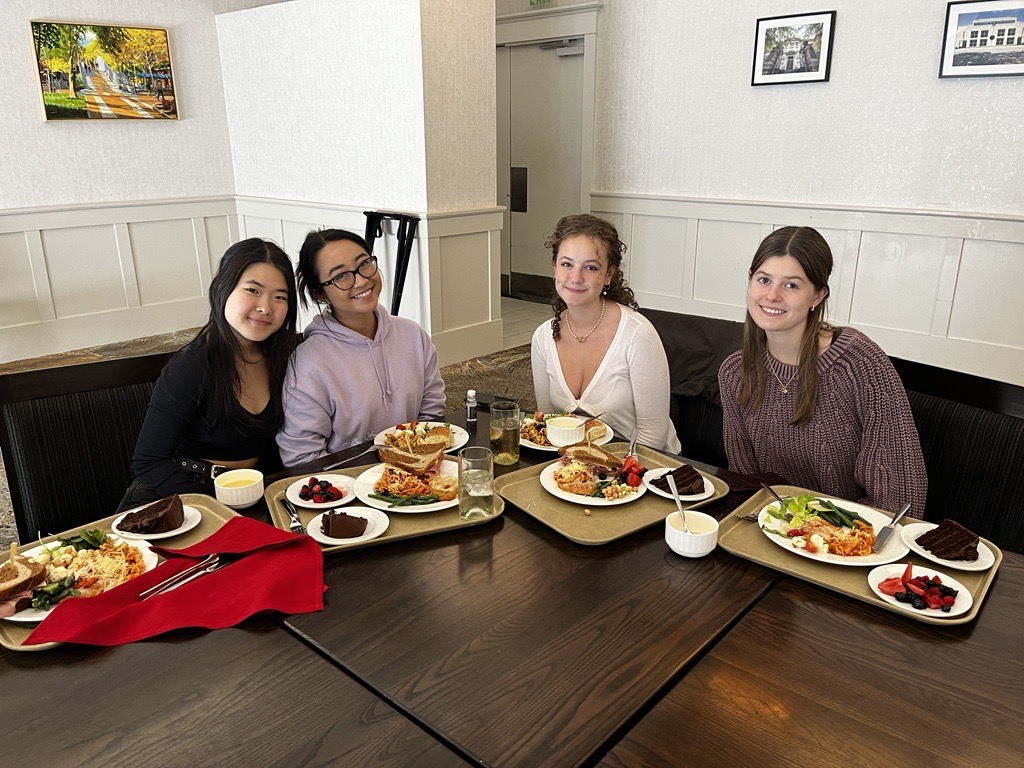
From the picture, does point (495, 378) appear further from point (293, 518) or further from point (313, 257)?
point (293, 518)

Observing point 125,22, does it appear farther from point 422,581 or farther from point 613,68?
point 422,581

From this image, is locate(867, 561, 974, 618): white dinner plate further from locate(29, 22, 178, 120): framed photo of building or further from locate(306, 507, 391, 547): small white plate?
locate(29, 22, 178, 120): framed photo of building

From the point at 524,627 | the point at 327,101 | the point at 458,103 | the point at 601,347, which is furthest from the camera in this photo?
the point at 327,101

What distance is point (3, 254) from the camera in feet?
15.3

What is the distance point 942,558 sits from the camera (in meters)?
1.18

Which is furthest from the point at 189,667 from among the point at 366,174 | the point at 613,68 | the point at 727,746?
the point at 613,68

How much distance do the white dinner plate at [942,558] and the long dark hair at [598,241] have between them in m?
1.10

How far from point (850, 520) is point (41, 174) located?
5330 mm

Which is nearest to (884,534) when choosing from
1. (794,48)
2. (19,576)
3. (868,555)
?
(868,555)

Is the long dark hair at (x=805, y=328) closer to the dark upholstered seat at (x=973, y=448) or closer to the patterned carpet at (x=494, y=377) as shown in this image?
the dark upholstered seat at (x=973, y=448)

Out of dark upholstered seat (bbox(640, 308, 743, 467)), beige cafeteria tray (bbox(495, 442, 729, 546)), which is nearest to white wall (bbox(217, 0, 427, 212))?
dark upholstered seat (bbox(640, 308, 743, 467))

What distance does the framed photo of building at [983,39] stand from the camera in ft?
11.9

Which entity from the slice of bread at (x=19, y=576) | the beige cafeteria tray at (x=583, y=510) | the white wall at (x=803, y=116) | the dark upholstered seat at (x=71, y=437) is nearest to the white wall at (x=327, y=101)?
the white wall at (x=803, y=116)

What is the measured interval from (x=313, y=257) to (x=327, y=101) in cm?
324
